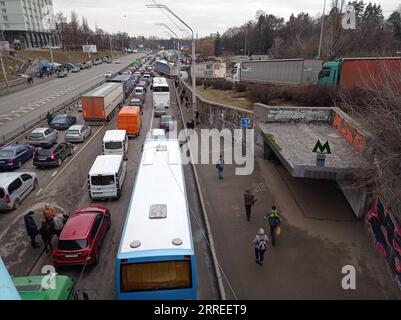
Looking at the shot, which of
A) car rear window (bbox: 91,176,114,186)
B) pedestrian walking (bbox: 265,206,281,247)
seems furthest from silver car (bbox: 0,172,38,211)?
pedestrian walking (bbox: 265,206,281,247)

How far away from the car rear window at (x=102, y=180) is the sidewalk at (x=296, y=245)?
4679mm

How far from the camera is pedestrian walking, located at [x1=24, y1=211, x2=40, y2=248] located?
1215 cm

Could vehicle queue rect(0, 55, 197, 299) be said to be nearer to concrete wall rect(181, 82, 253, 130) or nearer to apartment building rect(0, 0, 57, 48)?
concrete wall rect(181, 82, 253, 130)

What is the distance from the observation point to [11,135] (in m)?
27.3

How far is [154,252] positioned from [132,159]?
15348mm

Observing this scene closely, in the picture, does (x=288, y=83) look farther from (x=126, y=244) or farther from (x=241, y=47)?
(x=241, y=47)

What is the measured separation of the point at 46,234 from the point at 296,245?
911 cm

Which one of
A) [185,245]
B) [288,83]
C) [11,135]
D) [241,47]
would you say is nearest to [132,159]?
[11,135]

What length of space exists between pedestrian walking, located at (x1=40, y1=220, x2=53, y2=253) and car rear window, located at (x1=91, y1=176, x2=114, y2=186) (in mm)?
3865

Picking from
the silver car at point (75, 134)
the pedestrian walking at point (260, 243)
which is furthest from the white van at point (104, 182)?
the silver car at point (75, 134)

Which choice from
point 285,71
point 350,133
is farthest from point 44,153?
point 285,71

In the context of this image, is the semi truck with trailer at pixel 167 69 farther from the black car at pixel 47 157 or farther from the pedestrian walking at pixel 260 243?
the pedestrian walking at pixel 260 243

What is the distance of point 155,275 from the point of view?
27.6ft

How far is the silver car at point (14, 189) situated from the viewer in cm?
1501
